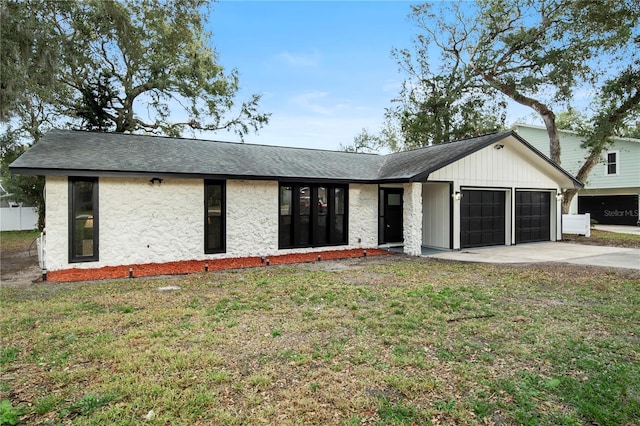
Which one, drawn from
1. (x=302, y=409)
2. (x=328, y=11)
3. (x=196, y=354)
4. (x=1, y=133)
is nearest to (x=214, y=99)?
(x=328, y=11)

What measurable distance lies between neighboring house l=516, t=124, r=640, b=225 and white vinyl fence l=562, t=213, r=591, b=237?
5.45 meters

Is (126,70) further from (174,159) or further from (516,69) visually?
(516,69)

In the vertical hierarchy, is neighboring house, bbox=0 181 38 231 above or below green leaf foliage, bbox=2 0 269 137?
below

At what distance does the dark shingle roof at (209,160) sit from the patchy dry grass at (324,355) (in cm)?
312

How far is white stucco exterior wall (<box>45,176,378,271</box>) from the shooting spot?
27.7 feet

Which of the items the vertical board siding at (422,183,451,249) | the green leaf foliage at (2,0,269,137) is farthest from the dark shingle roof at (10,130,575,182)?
the green leaf foliage at (2,0,269,137)

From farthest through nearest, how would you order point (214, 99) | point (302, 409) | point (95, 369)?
point (214, 99) → point (95, 369) → point (302, 409)

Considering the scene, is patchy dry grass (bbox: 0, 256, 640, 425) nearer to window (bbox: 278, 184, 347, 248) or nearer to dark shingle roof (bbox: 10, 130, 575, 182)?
dark shingle roof (bbox: 10, 130, 575, 182)

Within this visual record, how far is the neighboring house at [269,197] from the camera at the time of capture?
873 centimetres

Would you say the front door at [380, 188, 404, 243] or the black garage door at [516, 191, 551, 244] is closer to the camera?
the front door at [380, 188, 404, 243]

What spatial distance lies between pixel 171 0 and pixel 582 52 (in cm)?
1721

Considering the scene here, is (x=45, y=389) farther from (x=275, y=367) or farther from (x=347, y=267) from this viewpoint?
(x=347, y=267)

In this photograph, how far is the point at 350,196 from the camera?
1229cm

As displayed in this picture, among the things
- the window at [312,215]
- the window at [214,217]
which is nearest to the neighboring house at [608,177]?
the window at [312,215]
